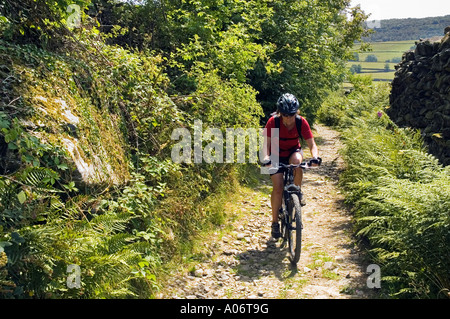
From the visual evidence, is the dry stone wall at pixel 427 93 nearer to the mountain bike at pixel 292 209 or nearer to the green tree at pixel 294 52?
the green tree at pixel 294 52

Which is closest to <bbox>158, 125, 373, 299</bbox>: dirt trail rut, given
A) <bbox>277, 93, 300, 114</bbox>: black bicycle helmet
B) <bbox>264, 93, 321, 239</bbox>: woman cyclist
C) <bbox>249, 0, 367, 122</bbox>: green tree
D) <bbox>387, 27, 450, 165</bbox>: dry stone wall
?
<bbox>264, 93, 321, 239</bbox>: woman cyclist

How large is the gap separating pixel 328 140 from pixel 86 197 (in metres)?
16.5

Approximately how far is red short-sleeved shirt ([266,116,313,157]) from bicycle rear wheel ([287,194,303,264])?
74cm

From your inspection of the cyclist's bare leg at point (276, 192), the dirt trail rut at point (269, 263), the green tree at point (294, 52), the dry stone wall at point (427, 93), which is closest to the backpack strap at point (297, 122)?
the cyclist's bare leg at point (276, 192)

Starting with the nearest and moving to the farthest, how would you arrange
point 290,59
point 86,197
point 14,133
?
1. point 14,133
2. point 86,197
3. point 290,59

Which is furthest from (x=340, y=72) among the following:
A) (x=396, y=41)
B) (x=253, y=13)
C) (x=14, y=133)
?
(x=396, y=41)

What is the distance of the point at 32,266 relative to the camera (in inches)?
142

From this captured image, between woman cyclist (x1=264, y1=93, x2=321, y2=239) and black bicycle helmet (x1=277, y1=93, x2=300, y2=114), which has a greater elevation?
black bicycle helmet (x1=277, y1=93, x2=300, y2=114)

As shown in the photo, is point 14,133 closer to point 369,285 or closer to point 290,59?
point 369,285

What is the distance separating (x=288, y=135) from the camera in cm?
629

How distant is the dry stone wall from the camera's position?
9914 millimetres

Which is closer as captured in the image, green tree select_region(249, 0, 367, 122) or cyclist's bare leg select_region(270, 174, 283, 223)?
cyclist's bare leg select_region(270, 174, 283, 223)

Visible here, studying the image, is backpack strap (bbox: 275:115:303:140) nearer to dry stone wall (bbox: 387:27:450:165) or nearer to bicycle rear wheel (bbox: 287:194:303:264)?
bicycle rear wheel (bbox: 287:194:303:264)

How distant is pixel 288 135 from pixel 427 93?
6848mm
